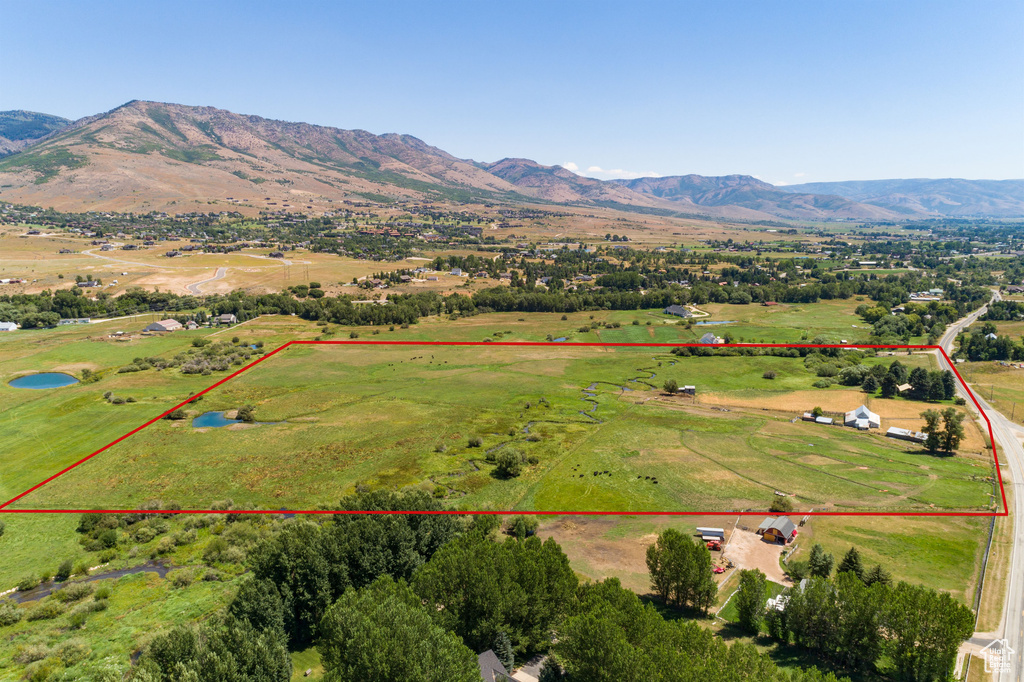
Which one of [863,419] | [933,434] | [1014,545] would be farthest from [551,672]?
[863,419]

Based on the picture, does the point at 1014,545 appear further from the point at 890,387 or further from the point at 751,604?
the point at 890,387

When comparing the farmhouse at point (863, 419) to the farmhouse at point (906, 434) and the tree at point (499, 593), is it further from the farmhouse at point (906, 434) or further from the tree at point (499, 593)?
the tree at point (499, 593)

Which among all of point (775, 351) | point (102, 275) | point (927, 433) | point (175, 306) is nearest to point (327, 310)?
point (175, 306)

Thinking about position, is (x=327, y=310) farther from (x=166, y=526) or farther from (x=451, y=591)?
(x=451, y=591)

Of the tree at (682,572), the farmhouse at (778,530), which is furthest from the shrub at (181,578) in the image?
the farmhouse at (778,530)

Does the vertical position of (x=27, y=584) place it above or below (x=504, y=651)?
below

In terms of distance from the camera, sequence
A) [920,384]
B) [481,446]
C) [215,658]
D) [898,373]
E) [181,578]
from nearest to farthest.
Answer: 1. [215,658]
2. [181,578]
3. [481,446]
4. [920,384]
5. [898,373]
